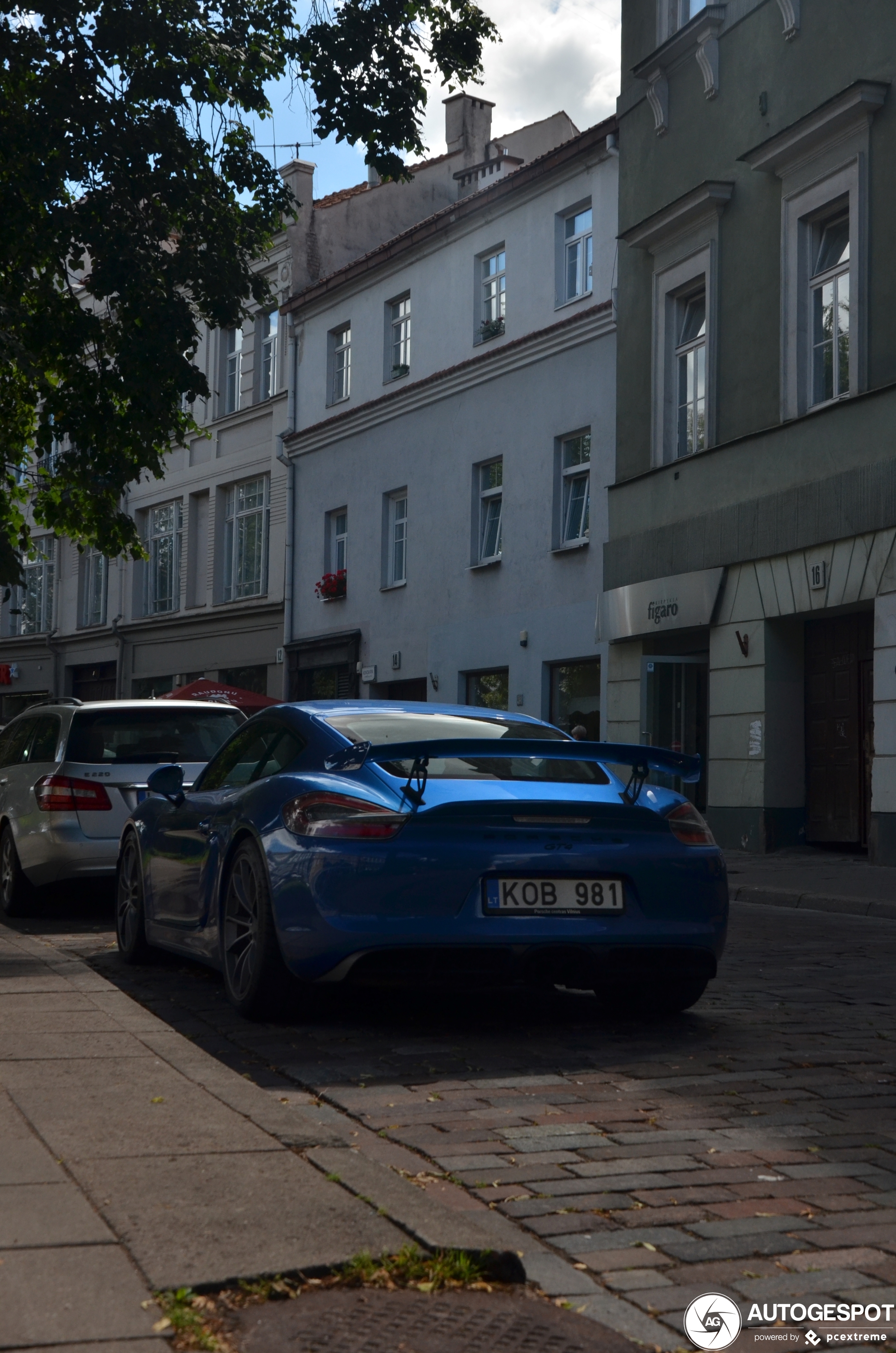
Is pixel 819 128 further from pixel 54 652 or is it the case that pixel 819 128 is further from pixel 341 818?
pixel 54 652

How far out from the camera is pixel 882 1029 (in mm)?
6715

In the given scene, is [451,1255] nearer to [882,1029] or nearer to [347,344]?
[882,1029]

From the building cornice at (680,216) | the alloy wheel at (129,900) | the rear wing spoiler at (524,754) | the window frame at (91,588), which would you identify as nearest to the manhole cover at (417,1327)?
the rear wing spoiler at (524,754)

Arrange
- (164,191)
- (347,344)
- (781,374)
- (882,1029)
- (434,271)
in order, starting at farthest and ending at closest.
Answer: (347,344)
(434,271)
(781,374)
(164,191)
(882,1029)

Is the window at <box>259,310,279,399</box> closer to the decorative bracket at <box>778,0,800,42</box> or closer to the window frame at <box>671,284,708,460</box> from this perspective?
the window frame at <box>671,284,708,460</box>

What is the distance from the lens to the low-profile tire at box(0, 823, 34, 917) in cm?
1139

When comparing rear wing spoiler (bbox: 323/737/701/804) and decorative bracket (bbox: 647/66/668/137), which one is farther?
decorative bracket (bbox: 647/66/668/137)

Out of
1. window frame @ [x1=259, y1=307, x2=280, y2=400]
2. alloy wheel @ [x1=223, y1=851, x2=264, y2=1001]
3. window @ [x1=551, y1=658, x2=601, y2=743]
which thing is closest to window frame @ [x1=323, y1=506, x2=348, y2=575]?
A: window frame @ [x1=259, y1=307, x2=280, y2=400]

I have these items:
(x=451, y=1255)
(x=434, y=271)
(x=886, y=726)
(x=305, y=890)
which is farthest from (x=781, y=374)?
(x=451, y=1255)

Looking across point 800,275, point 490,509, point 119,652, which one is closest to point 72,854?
point 800,275

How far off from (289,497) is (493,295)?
7.63m

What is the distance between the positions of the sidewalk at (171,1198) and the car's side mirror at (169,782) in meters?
2.48

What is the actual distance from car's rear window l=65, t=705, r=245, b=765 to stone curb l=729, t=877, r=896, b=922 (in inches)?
169

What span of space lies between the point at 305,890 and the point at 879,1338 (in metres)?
3.37
